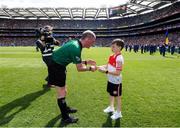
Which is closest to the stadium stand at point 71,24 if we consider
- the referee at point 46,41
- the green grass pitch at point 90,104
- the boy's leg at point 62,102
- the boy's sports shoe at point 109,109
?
the green grass pitch at point 90,104

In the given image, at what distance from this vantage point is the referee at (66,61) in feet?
15.8

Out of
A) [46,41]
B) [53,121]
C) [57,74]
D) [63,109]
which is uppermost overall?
[46,41]

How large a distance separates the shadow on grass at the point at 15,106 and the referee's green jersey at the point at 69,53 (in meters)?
1.61

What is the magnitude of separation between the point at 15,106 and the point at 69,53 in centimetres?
231

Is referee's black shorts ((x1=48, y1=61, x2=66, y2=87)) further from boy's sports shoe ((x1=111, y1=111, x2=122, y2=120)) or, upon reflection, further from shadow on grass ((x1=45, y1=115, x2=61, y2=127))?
boy's sports shoe ((x1=111, y1=111, x2=122, y2=120))

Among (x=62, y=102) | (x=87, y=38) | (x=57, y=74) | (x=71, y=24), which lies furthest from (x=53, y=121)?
(x=71, y=24)

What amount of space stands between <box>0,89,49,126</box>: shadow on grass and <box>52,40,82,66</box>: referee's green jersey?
1613 millimetres

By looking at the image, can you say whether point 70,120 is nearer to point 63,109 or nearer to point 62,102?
point 63,109

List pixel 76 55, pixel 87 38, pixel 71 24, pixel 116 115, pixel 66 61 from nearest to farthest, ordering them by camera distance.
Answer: pixel 76 55 < pixel 87 38 < pixel 66 61 < pixel 116 115 < pixel 71 24

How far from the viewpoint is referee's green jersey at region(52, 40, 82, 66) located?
479cm

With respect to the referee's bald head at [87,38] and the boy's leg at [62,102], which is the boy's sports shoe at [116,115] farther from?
the referee's bald head at [87,38]

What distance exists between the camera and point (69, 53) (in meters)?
4.92

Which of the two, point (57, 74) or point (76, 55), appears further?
point (57, 74)

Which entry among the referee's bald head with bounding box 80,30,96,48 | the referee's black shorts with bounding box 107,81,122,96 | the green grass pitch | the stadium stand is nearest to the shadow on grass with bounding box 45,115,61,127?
the green grass pitch
